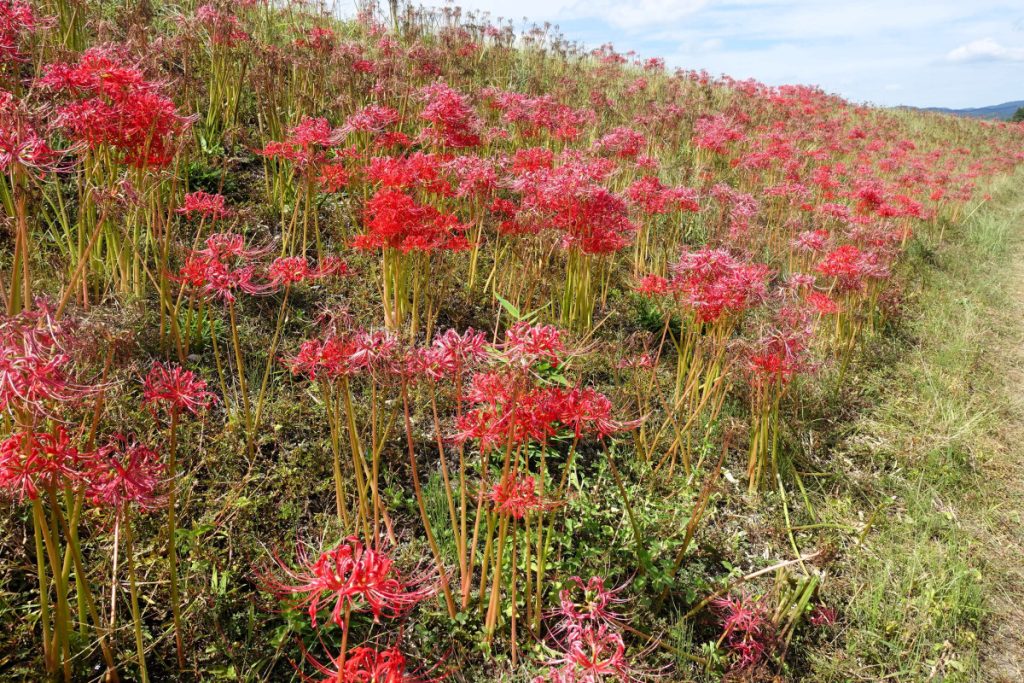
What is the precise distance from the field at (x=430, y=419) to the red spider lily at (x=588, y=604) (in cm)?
3

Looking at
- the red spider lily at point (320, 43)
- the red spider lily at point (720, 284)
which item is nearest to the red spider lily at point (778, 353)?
the red spider lily at point (720, 284)

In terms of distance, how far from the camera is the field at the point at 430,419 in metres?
1.97

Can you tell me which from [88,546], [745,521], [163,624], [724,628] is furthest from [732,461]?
[88,546]

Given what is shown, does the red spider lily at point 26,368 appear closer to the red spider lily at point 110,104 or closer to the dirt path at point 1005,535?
the red spider lily at point 110,104

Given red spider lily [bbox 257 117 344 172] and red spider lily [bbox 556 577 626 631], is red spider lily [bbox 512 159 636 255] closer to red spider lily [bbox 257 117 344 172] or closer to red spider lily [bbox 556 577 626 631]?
red spider lily [bbox 257 117 344 172]

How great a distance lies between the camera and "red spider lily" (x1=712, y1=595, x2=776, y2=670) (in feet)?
8.43

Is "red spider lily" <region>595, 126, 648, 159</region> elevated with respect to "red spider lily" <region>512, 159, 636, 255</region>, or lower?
elevated

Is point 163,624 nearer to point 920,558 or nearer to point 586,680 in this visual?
point 586,680

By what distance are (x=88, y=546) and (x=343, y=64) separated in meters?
5.02

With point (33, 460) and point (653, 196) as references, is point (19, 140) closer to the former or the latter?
point (33, 460)

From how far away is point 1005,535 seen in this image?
356 cm

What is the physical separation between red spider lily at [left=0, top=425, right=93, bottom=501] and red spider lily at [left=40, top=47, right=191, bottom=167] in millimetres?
1628

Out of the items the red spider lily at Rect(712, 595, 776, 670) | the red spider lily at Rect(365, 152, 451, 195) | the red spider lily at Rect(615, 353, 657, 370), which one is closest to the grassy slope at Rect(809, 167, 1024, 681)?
the red spider lily at Rect(712, 595, 776, 670)

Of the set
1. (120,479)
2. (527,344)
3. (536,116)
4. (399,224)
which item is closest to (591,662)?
(527,344)
